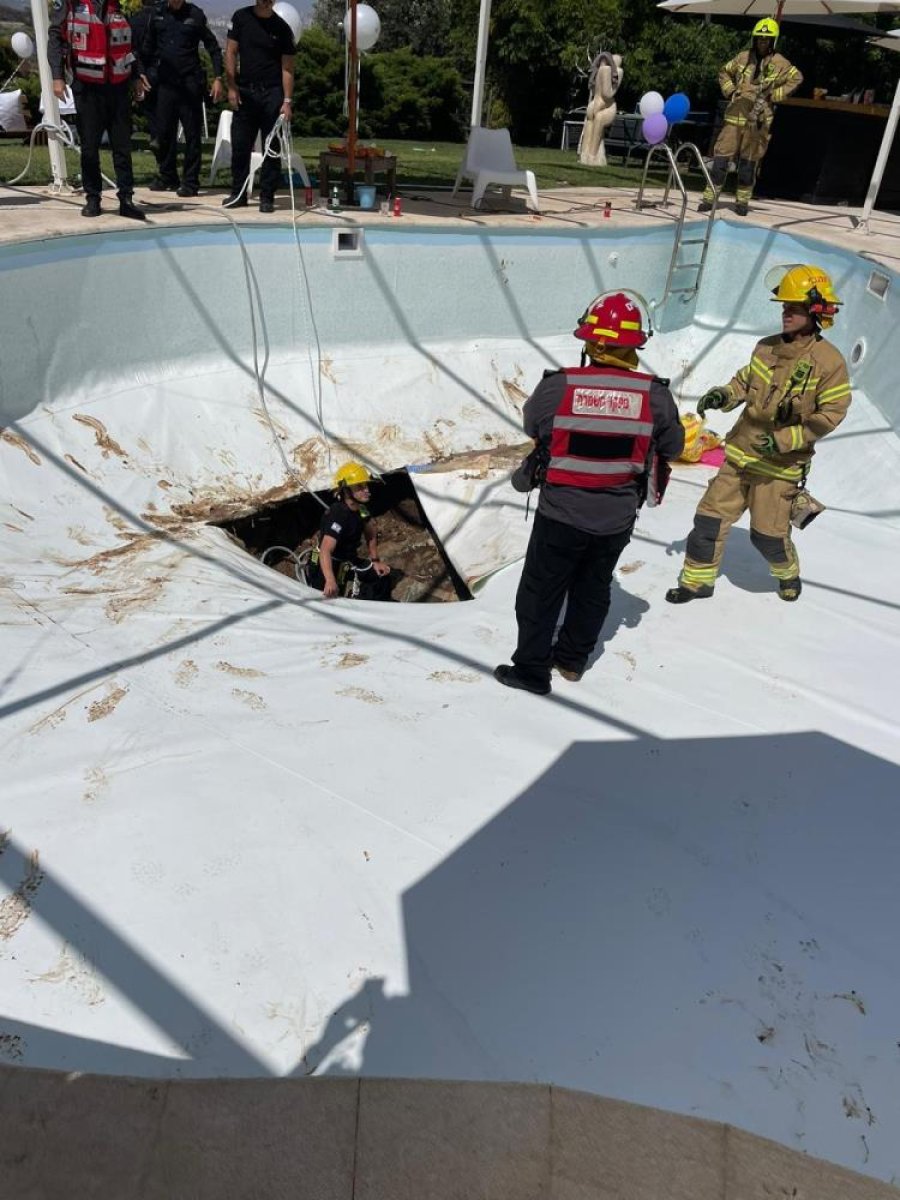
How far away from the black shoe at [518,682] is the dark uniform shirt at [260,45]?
20.0 ft

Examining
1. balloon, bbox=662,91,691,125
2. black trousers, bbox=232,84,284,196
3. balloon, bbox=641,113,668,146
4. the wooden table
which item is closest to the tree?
balloon, bbox=662,91,691,125

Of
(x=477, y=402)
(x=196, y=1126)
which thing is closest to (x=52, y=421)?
(x=477, y=402)

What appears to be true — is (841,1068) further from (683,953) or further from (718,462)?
(718,462)

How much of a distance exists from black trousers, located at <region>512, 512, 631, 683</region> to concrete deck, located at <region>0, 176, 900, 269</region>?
464 cm

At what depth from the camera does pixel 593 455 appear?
3242 mm

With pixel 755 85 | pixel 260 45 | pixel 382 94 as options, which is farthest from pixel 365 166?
pixel 382 94

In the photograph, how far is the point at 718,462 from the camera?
7367mm

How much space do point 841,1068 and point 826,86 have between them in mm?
A: 20868

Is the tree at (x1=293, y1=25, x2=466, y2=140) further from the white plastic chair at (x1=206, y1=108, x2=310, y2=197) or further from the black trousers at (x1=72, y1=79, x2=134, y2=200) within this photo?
the black trousers at (x1=72, y1=79, x2=134, y2=200)

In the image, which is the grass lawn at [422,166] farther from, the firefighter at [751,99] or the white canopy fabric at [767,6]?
the firefighter at [751,99]

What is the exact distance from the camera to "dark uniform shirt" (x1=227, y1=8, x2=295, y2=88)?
23.6 feet

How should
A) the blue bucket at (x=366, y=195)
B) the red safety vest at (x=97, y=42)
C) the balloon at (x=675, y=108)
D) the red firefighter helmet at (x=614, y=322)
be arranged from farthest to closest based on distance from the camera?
the balloon at (x=675, y=108) < the blue bucket at (x=366, y=195) < the red safety vest at (x=97, y=42) < the red firefighter helmet at (x=614, y=322)

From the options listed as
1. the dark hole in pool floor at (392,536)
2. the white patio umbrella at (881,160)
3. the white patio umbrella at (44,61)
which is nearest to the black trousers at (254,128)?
the white patio umbrella at (44,61)

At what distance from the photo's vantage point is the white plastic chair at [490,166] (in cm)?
933
